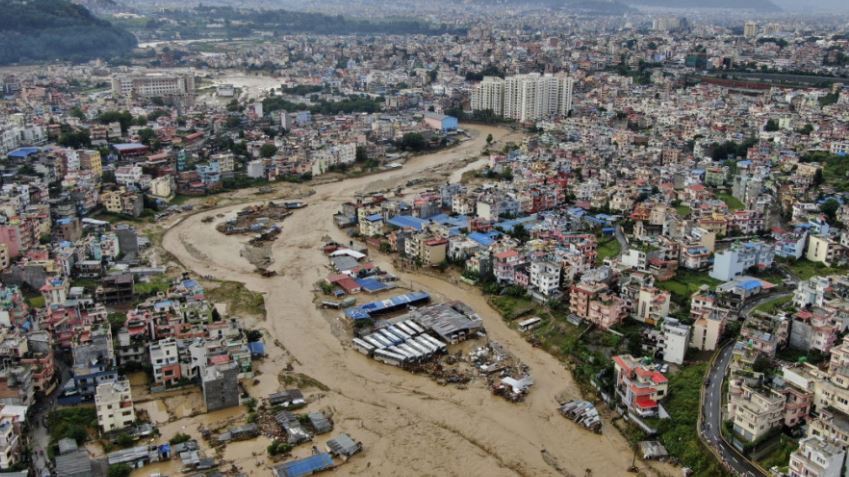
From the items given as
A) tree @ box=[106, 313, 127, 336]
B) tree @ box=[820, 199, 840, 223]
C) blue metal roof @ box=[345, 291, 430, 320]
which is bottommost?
blue metal roof @ box=[345, 291, 430, 320]

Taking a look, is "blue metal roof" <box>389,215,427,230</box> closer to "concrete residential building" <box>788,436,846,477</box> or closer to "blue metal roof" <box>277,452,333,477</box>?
"blue metal roof" <box>277,452,333,477</box>

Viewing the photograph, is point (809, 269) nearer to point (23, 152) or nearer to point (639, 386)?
point (639, 386)

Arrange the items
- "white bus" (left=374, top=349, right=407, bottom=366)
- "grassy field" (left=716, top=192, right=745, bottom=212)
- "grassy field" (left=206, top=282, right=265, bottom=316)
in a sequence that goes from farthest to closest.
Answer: "grassy field" (left=716, top=192, right=745, bottom=212), "grassy field" (left=206, top=282, right=265, bottom=316), "white bus" (left=374, top=349, right=407, bottom=366)

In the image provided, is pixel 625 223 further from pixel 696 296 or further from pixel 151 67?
pixel 151 67

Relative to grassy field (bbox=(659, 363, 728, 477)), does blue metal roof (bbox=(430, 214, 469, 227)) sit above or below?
above

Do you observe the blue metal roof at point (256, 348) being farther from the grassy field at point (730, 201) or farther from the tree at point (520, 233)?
the grassy field at point (730, 201)

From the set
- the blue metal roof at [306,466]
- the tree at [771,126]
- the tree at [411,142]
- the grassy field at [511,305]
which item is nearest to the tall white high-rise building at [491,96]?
the tree at [411,142]

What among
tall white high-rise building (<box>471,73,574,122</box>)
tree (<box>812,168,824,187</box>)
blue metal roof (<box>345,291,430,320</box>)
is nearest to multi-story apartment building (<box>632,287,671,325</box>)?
blue metal roof (<box>345,291,430,320</box>)

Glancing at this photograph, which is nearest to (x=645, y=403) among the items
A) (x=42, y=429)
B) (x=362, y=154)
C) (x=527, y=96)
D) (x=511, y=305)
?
(x=511, y=305)
